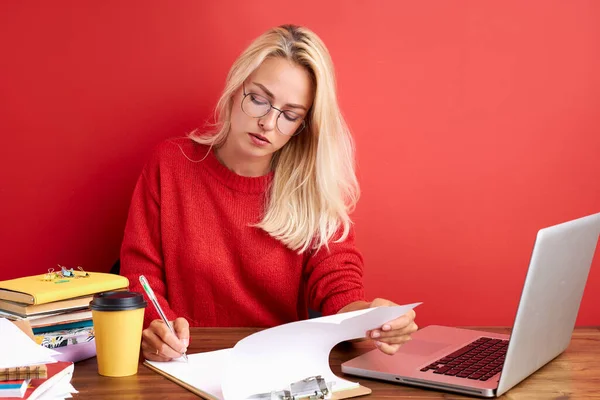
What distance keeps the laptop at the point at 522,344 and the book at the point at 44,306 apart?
18.6 inches

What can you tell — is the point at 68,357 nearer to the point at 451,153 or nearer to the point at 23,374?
the point at 23,374

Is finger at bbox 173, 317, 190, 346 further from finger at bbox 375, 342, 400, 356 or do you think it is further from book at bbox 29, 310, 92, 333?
finger at bbox 375, 342, 400, 356

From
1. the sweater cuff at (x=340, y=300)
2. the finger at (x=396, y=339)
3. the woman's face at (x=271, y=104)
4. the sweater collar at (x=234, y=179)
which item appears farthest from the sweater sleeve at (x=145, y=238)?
the finger at (x=396, y=339)

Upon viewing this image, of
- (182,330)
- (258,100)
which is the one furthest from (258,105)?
(182,330)

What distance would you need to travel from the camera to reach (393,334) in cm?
139

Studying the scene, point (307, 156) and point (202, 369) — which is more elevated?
point (307, 156)

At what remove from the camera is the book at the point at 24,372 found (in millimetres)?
1052

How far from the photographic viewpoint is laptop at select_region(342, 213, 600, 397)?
1.17m

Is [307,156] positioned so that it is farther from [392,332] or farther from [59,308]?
[59,308]

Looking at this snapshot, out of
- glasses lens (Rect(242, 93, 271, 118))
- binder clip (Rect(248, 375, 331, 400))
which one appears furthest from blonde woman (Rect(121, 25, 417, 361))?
binder clip (Rect(248, 375, 331, 400))

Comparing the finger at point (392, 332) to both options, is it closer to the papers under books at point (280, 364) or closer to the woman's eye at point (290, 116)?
the papers under books at point (280, 364)

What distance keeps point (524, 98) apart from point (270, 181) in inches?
28.8

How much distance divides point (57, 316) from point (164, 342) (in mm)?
190

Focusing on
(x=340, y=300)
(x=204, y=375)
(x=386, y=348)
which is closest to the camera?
(x=204, y=375)
